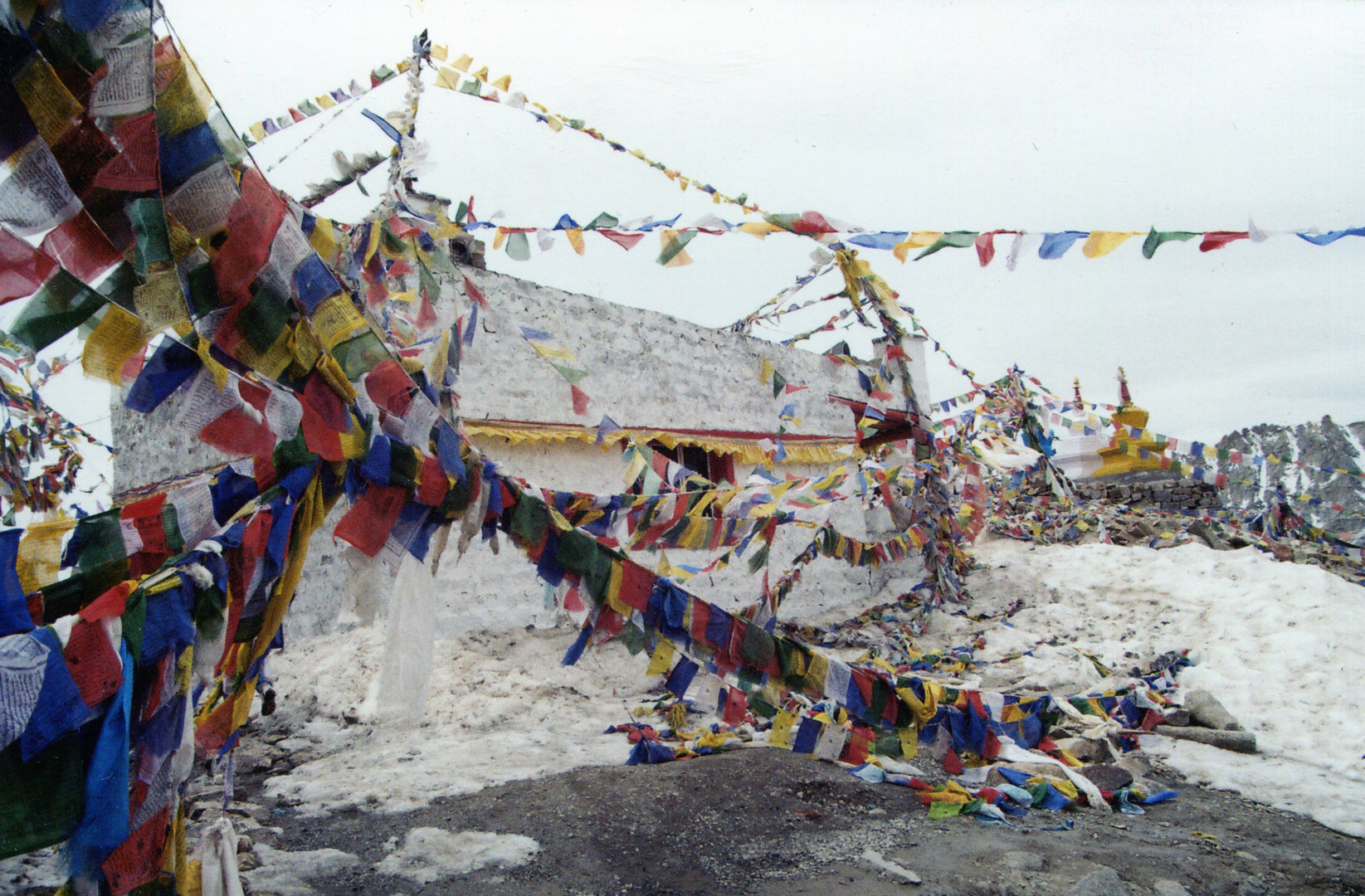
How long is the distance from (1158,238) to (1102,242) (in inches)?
9.7

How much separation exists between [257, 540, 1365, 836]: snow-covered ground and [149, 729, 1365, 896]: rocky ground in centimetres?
38

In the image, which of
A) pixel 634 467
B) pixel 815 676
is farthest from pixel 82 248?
pixel 634 467

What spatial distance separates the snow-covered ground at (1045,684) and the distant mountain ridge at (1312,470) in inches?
134

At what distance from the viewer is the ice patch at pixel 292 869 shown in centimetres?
308

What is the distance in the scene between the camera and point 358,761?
500 centimetres

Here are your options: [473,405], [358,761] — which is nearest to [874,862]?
[358,761]

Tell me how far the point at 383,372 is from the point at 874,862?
2.89 metres

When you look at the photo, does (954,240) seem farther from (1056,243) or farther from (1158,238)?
(1158,238)

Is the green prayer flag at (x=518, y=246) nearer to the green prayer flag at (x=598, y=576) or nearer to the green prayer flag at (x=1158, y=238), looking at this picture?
the green prayer flag at (x=598, y=576)

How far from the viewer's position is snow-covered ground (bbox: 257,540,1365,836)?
4.79 metres

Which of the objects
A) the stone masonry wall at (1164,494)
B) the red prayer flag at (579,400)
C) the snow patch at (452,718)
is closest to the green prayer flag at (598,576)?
the snow patch at (452,718)

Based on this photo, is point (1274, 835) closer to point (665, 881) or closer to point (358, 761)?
point (665, 881)

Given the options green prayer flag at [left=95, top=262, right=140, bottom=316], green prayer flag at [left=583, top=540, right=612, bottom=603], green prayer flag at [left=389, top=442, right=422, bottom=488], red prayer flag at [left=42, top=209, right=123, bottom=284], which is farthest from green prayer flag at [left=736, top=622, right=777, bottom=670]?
red prayer flag at [left=42, top=209, right=123, bottom=284]

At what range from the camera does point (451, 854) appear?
11.4 ft
